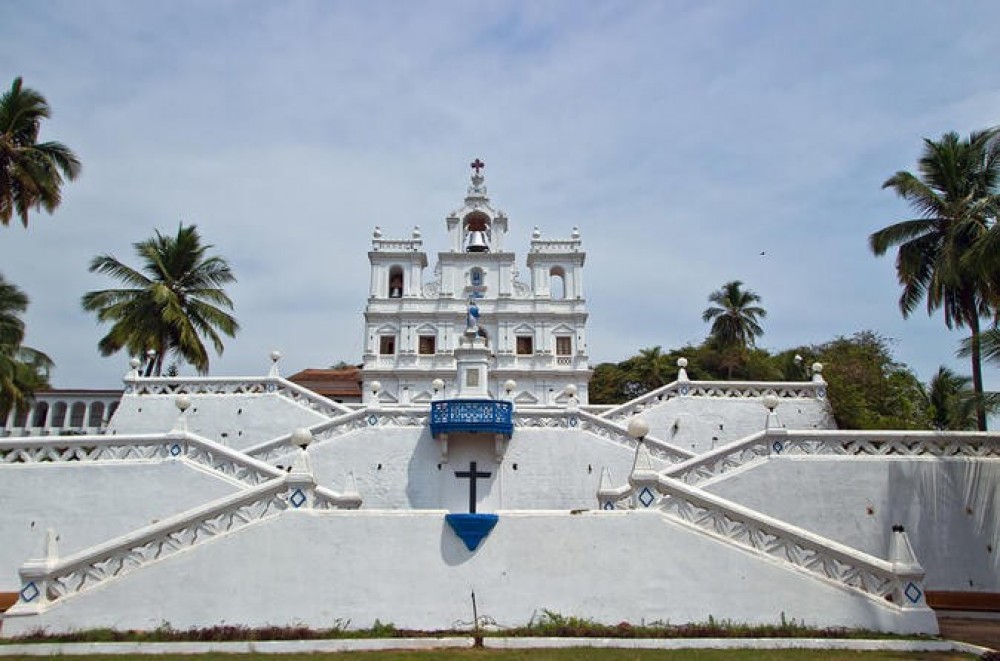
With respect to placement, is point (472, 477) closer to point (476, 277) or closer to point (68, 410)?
point (476, 277)

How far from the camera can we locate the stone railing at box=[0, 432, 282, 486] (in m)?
17.6

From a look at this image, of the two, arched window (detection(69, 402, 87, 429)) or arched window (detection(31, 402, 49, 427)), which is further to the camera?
arched window (detection(31, 402, 49, 427))

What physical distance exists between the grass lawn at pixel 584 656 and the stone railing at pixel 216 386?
15.7 metres

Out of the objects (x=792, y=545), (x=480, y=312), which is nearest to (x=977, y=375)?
(x=792, y=545)

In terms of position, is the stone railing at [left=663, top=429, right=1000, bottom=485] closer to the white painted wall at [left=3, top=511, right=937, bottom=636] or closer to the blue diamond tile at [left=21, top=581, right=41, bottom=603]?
the white painted wall at [left=3, top=511, right=937, bottom=636]

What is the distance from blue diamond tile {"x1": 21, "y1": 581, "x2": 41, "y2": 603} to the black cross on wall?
10467 millimetres

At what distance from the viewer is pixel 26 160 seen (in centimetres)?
2069

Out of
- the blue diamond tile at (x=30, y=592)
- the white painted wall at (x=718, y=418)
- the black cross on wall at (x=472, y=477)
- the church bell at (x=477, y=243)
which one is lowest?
the blue diamond tile at (x=30, y=592)

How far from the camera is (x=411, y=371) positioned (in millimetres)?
43594

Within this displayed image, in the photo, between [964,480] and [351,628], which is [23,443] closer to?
[351,628]

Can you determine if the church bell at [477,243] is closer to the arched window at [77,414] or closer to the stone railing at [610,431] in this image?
the arched window at [77,414]

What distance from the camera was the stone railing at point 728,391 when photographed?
25.7 metres

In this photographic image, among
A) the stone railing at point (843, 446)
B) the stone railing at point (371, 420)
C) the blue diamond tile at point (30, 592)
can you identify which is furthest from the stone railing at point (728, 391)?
the blue diamond tile at point (30, 592)

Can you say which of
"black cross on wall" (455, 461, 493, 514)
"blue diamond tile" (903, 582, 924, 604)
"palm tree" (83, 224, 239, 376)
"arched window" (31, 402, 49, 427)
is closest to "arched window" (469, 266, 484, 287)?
"palm tree" (83, 224, 239, 376)
